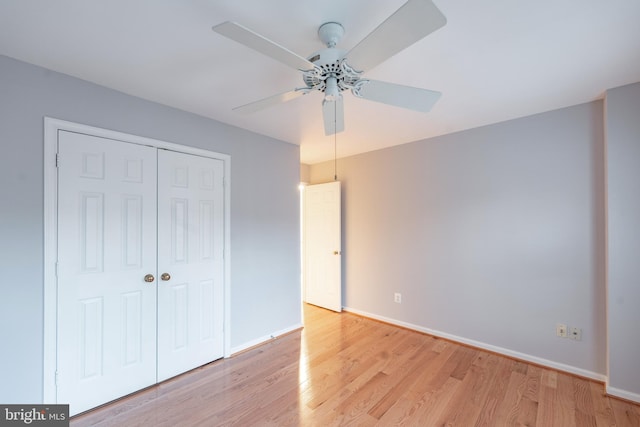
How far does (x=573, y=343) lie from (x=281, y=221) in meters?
3.07

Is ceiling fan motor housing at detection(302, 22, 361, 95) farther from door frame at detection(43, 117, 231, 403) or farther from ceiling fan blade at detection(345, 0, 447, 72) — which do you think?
door frame at detection(43, 117, 231, 403)

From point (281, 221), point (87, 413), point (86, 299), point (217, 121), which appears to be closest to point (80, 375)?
point (87, 413)

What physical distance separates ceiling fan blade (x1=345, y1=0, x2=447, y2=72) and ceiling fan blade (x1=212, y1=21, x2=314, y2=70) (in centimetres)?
24

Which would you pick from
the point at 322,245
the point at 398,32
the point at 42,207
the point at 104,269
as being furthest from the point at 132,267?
the point at 322,245

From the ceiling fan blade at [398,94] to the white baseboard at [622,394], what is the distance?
2.63m

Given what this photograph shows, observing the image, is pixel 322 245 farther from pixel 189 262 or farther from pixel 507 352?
pixel 507 352

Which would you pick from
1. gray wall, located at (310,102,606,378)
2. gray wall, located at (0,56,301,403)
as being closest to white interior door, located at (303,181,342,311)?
gray wall, located at (310,102,606,378)

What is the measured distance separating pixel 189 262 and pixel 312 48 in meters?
2.06

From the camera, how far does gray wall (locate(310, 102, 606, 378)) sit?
2.36 meters

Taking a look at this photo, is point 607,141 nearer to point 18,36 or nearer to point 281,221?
point 281,221

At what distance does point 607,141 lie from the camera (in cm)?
213

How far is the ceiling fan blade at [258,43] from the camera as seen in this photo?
1018 millimetres

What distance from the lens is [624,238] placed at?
2.05 metres

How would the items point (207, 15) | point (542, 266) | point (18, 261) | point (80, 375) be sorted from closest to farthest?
point (207, 15)
point (18, 261)
point (80, 375)
point (542, 266)
